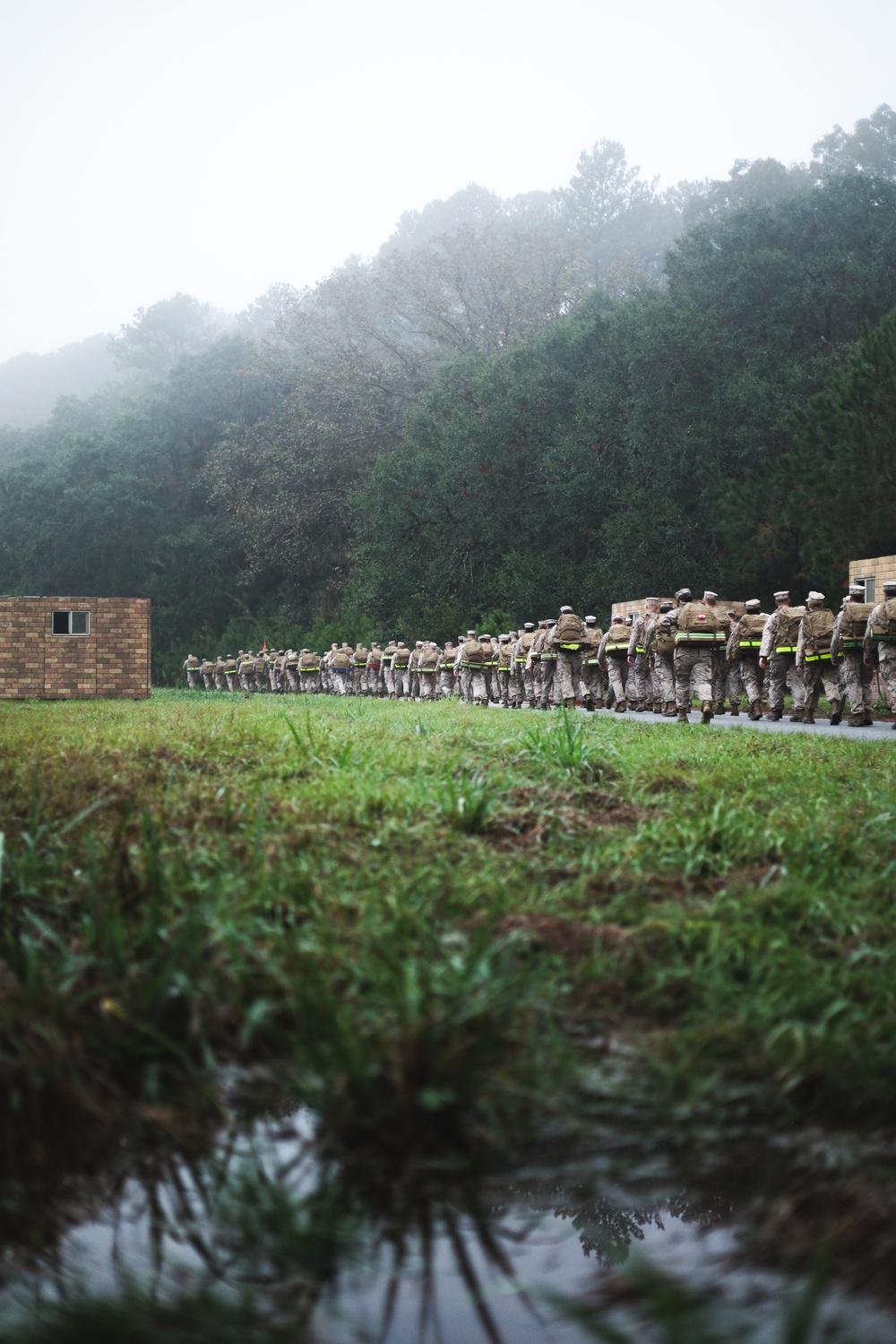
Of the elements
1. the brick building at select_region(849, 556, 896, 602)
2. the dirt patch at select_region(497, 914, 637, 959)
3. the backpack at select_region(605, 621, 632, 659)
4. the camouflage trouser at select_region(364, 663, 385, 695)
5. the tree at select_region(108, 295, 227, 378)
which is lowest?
the camouflage trouser at select_region(364, 663, 385, 695)

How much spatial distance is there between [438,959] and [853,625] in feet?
49.3

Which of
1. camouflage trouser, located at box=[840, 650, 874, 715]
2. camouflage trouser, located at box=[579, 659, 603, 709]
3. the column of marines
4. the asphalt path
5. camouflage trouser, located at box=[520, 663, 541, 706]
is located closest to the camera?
the asphalt path

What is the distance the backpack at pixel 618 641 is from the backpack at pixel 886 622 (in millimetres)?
7612

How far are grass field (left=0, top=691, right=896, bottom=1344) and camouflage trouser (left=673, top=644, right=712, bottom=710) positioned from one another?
1120 centimetres

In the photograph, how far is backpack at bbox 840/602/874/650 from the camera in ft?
55.3

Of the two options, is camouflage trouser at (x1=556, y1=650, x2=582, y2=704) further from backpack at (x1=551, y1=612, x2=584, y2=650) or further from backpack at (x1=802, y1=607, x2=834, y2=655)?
backpack at (x1=802, y1=607, x2=834, y2=655)

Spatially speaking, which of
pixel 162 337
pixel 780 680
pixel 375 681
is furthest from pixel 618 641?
pixel 162 337

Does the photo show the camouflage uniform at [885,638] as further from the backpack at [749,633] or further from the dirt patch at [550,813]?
the dirt patch at [550,813]

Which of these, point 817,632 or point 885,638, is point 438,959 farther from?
point 817,632

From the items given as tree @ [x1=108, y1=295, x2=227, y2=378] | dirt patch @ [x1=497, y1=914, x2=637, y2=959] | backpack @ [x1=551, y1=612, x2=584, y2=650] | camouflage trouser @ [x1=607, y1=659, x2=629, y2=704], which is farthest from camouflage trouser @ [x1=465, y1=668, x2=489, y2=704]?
tree @ [x1=108, y1=295, x2=227, y2=378]

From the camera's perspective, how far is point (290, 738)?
28.9 ft

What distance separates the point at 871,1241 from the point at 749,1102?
573 mm

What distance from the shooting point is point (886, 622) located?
15758mm

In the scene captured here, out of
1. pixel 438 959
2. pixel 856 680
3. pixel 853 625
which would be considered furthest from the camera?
pixel 856 680
